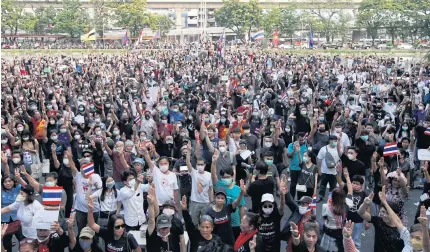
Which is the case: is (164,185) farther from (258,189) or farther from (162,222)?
(162,222)

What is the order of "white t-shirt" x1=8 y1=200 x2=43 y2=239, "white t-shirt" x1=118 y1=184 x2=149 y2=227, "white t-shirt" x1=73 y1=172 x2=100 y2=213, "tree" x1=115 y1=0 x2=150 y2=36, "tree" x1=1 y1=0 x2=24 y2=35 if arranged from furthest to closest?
"tree" x1=115 y1=0 x2=150 y2=36, "tree" x1=1 y1=0 x2=24 y2=35, "white t-shirt" x1=73 y1=172 x2=100 y2=213, "white t-shirt" x1=118 y1=184 x2=149 y2=227, "white t-shirt" x1=8 y1=200 x2=43 y2=239

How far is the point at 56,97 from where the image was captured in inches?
541

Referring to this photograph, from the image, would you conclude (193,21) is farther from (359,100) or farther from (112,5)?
(359,100)

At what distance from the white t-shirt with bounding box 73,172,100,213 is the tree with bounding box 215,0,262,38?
58.5 m

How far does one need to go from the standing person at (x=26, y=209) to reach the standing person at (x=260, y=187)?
2.41 meters

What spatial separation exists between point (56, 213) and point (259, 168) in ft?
7.90

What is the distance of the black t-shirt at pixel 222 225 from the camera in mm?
5461

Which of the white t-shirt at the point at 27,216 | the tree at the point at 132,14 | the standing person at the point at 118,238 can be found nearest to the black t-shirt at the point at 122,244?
the standing person at the point at 118,238

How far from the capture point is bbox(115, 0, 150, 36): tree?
194ft

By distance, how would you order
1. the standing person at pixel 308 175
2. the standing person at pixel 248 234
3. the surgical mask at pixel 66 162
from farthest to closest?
1. the standing person at pixel 308 175
2. the surgical mask at pixel 66 162
3. the standing person at pixel 248 234

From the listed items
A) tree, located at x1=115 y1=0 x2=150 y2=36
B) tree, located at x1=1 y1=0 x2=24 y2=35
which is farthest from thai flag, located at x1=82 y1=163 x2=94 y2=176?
tree, located at x1=115 y1=0 x2=150 y2=36

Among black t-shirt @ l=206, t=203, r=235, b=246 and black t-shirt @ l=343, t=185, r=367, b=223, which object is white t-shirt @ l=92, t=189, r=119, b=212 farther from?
black t-shirt @ l=343, t=185, r=367, b=223

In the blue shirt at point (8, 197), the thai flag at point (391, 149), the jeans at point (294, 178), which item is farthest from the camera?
the jeans at point (294, 178)

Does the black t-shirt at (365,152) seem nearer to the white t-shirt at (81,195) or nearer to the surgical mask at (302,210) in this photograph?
the surgical mask at (302,210)
